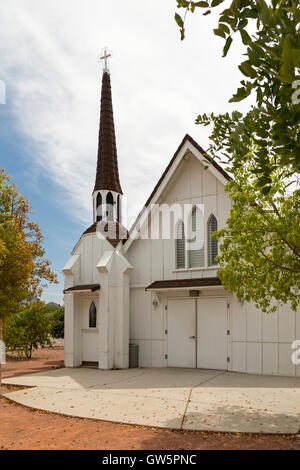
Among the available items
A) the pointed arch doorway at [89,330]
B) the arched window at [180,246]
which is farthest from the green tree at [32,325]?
the arched window at [180,246]

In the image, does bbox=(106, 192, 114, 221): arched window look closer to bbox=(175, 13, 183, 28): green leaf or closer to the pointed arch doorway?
the pointed arch doorway

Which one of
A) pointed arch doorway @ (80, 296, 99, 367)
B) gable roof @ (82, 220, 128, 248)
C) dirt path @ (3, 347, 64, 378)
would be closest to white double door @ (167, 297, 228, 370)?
pointed arch doorway @ (80, 296, 99, 367)

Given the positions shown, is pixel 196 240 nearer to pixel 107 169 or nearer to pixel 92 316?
pixel 92 316

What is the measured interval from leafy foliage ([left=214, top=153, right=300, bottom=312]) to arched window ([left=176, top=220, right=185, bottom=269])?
695 centimetres

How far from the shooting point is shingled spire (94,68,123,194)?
20.9m

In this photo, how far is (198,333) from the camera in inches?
630

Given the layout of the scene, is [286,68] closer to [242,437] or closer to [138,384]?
[242,437]

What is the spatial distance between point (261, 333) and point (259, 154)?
9993mm

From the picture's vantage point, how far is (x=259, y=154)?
18.8 feet

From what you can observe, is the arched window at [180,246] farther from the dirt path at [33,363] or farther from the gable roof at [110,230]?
the dirt path at [33,363]

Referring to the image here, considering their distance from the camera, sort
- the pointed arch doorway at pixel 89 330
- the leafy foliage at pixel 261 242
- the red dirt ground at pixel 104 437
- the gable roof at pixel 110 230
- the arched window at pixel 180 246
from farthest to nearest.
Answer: the gable roof at pixel 110 230
the pointed arch doorway at pixel 89 330
the arched window at pixel 180 246
the leafy foliage at pixel 261 242
the red dirt ground at pixel 104 437

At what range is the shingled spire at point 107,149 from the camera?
68.4ft

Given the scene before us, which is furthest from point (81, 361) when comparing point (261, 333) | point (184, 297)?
point (261, 333)

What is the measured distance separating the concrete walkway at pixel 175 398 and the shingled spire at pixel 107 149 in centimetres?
936
